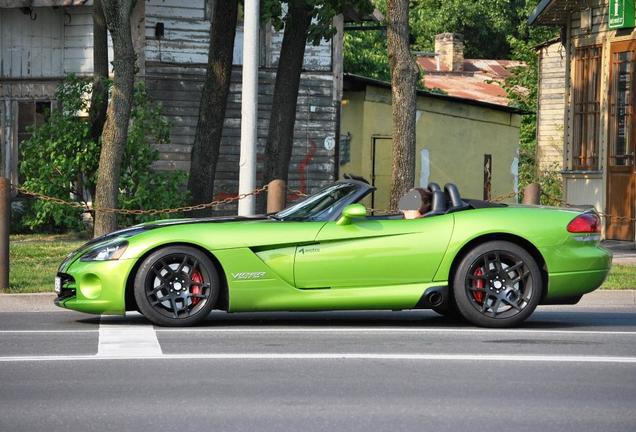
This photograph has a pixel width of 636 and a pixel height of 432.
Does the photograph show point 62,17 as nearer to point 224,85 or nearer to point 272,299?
point 224,85

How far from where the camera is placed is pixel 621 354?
377 inches

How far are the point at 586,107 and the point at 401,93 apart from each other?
5.75 metres

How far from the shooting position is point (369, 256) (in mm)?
10984

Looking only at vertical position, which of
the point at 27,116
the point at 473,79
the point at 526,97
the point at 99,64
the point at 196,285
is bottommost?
the point at 196,285

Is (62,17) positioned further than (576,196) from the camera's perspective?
Yes

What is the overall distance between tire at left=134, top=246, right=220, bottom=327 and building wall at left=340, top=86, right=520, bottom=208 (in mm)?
22355

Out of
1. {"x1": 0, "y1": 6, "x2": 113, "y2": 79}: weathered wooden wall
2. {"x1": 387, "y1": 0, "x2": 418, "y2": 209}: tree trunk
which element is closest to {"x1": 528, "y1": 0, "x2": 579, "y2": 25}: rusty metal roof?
{"x1": 387, "y1": 0, "x2": 418, "y2": 209}: tree trunk

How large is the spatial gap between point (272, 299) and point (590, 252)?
2.63m

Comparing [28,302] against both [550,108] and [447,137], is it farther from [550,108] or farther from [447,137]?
[550,108]

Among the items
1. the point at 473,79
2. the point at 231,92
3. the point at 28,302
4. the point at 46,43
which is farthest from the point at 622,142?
the point at 473,79

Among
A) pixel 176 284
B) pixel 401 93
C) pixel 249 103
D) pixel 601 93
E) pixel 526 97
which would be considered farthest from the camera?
pixel 526 97

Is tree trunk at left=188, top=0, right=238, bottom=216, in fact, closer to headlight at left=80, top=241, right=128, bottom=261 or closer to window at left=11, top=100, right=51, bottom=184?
window at left=11, top=100, right=51, bottom=184

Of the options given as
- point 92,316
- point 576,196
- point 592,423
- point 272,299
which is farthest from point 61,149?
point 592,423

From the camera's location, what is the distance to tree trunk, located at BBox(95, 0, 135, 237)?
19.0 meters
